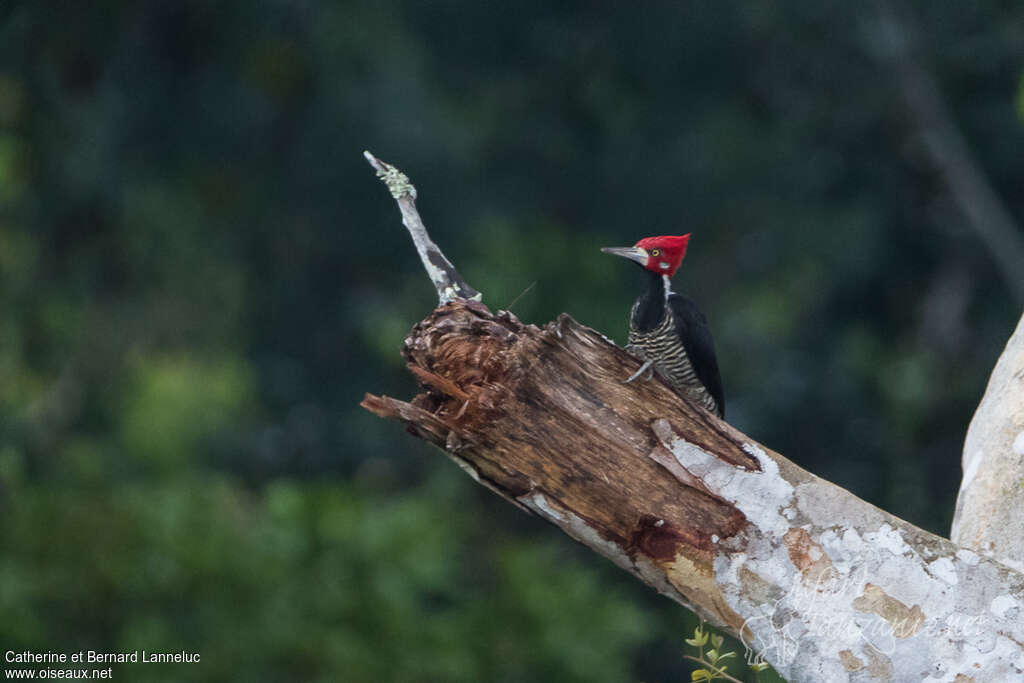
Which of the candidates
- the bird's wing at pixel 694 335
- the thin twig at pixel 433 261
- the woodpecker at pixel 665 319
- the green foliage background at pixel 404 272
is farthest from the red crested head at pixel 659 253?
the green foliage background at pixel 404 272

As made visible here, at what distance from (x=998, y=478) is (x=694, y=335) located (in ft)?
3.82

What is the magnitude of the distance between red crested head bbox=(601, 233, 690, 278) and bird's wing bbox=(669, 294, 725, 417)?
12 cm

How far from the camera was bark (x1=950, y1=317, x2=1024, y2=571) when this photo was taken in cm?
266

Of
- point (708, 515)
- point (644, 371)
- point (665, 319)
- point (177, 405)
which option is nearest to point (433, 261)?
point (644, 371)

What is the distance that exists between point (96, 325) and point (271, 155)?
187cm

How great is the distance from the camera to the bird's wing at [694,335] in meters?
3.70

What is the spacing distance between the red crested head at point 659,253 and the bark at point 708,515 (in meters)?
1.13

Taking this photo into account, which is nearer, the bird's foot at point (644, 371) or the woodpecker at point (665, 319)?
the bird's foot at point (644, 371)

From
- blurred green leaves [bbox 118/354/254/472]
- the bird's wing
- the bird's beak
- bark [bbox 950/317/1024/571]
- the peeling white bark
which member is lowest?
the peeling white bark

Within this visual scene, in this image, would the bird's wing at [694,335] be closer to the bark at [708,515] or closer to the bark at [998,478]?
the bark at [998,478]

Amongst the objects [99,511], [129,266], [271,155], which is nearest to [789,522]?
[99,511]

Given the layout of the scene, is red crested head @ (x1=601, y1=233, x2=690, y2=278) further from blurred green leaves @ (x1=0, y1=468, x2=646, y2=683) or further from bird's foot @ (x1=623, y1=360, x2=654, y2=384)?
blurred green leaves @ (x1=0, y1=468, x2=646, y2=683)

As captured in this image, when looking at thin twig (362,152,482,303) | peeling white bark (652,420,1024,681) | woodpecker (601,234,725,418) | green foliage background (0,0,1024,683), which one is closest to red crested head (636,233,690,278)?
woodpecker (601,234,725,418)

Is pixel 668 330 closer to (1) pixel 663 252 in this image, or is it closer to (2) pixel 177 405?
(1) pixel 663 252
